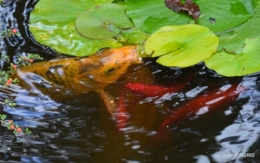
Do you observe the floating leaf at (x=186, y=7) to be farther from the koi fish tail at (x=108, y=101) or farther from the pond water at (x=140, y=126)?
the koi fish tail at (x=108, y=101)

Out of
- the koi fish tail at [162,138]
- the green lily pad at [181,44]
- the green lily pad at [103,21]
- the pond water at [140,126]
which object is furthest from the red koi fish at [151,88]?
the green lily pad at [103,21]

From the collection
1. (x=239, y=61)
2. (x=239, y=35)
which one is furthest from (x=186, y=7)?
(x=239, y=61)

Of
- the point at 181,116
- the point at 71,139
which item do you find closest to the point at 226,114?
the point at 181,116

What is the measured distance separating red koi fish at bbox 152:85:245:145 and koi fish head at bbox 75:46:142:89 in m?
0.45

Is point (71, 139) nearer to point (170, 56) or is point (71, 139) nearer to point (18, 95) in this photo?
point (18, 95)

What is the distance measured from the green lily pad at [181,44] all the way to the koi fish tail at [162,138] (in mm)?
440

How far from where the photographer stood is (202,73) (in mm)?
2266

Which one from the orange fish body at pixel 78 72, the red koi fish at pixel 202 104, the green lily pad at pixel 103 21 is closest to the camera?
the red koi fish at pixel 202 104

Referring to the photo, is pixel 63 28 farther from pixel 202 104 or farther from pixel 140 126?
pixel 202 104

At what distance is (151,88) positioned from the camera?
2186 mm

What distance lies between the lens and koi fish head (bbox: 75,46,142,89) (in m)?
2.26

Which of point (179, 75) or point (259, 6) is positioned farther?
point (259, 6)

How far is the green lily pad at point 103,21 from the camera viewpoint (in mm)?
2420

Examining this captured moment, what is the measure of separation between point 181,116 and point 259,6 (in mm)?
933
